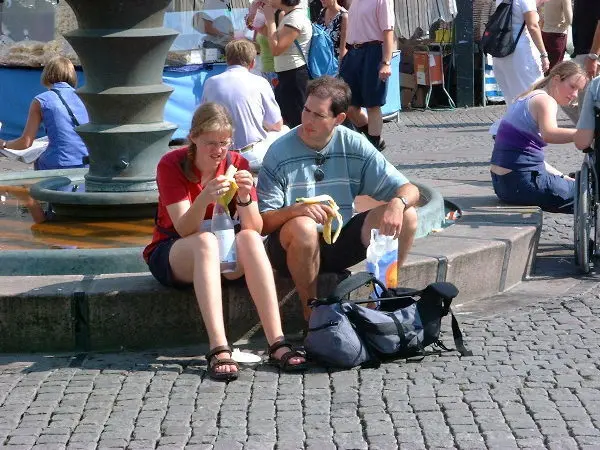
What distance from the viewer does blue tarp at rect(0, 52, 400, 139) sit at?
1323cm

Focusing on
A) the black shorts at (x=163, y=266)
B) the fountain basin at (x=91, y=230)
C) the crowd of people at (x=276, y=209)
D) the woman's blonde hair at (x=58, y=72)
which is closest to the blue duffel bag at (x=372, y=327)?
the crowd of people at (x=276, y=209)

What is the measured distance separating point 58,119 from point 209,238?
10.9 ft

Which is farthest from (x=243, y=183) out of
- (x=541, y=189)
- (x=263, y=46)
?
(x=263, y=46)

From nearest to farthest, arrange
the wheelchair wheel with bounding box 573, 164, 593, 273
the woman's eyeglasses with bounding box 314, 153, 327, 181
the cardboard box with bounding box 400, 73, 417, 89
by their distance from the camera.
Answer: the woman's eyeglasses with bounding box 314, 153, 327, 181 → the wheelchair wheel with bounding box 573, 164, 593, 273 → the cardboard box with bounding box 400, 73, 417, 89

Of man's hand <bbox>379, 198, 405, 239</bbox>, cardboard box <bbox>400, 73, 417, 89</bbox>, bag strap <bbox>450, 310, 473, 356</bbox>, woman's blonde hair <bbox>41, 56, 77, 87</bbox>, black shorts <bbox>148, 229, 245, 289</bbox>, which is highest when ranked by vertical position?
woman's blonde hair <bbox>41, 56, 77, 87</bbox>

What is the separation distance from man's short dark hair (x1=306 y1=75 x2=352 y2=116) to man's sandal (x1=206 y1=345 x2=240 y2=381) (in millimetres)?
1258

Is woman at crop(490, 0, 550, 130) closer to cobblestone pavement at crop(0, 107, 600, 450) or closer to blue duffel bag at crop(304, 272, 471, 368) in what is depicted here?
cobblestone pavement at crop(0, 107, 600, 450)

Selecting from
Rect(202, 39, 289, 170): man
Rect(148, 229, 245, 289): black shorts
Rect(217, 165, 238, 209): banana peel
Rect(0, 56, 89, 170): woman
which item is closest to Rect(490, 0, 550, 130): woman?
Rect(202, 39, 289, 170): man

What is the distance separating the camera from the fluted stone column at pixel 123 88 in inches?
281

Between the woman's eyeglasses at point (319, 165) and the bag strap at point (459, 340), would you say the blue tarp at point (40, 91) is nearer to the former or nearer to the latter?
the woman's eyeglasses at point (319, 165)

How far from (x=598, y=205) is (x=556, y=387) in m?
2.32

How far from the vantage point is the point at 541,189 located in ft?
25.2

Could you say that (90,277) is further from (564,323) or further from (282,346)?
(564,323)

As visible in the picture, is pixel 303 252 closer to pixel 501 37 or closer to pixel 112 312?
pixel 112 312
